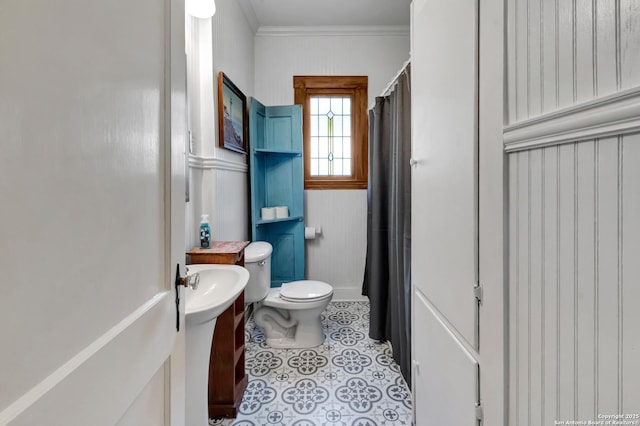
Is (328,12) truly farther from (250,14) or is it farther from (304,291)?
(304,291)

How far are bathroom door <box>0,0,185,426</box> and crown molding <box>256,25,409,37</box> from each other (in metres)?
2.63

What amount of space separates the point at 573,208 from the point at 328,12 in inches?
113

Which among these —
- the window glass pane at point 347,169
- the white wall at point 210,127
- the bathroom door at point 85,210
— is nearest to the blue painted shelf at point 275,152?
the white wall at point 210,127

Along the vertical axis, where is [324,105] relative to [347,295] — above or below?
above

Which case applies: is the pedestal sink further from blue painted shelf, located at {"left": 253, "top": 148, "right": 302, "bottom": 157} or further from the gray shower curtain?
blue painted shelf, located at {"left": 253, "top": 148, "right": 302, "bottom": 157}

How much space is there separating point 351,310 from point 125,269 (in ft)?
8.70

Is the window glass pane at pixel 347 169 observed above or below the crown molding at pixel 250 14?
below

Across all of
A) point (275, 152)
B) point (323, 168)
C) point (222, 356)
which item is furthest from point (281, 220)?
point (222, 356)

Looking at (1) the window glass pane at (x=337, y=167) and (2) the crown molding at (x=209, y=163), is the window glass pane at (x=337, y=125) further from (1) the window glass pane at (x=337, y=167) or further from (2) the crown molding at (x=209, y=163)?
(2) the crown molding at (x=209, y=163)

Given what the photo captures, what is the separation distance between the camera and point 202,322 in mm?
1104

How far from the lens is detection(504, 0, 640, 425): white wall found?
423 mm

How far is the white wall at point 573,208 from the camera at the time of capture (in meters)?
0.42

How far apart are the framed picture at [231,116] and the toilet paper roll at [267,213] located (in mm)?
535

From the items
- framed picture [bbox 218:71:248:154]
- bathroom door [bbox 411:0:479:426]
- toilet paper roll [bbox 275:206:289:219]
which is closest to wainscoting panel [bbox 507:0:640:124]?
bathroom door [bbox 411:0:479:426]
